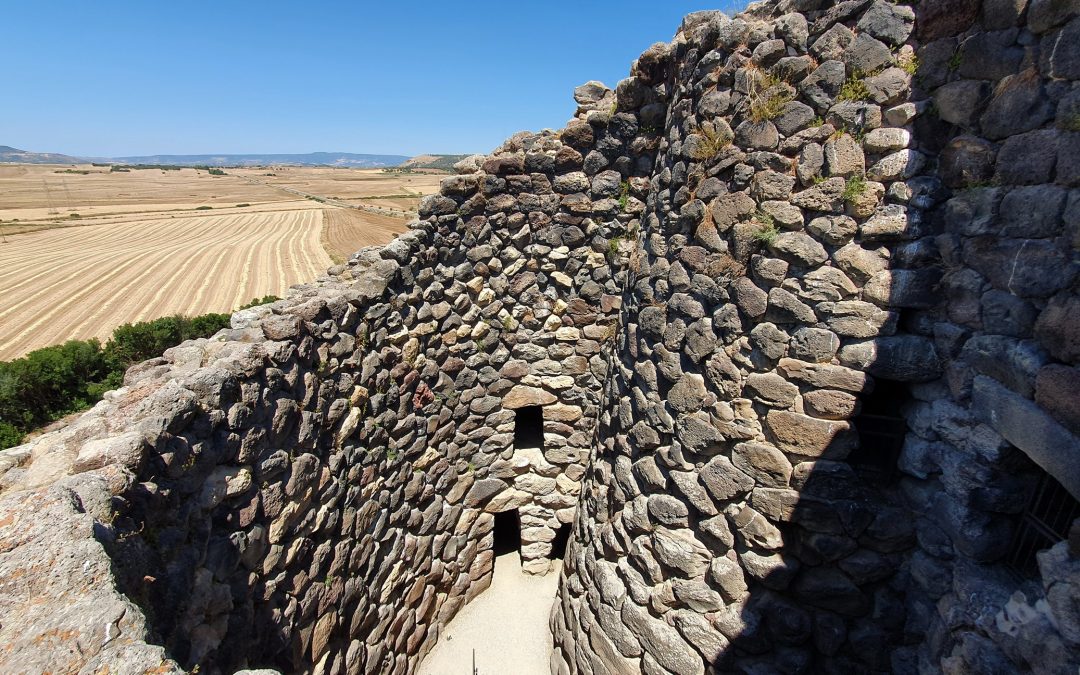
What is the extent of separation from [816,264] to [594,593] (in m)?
3.80

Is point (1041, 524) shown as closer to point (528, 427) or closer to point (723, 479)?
point (723, 479)

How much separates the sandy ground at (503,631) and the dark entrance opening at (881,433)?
4.58 m

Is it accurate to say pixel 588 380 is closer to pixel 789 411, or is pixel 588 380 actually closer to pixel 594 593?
pixel 594 593

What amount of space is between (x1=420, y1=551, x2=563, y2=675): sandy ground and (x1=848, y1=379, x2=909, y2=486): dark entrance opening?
4577 millimetres

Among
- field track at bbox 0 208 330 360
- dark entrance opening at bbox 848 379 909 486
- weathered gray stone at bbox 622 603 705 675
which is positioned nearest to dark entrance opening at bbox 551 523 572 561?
weathered gray stone at bbox 622 603 705 675

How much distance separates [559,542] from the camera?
315 inches

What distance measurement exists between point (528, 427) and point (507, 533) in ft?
6.38

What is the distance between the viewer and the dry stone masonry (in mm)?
2699

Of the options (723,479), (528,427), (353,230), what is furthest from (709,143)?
(353,230)

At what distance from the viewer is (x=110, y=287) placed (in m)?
22.1

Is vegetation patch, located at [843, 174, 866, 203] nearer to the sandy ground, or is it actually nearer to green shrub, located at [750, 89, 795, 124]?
green shrub, located at [750, 89, 795, 124]

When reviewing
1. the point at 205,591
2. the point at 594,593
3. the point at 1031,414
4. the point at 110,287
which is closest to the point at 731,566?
the point at 594,593

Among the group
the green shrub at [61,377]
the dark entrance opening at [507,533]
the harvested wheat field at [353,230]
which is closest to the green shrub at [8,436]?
the green shrub at [61,377]

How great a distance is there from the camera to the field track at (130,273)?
58.8ft
